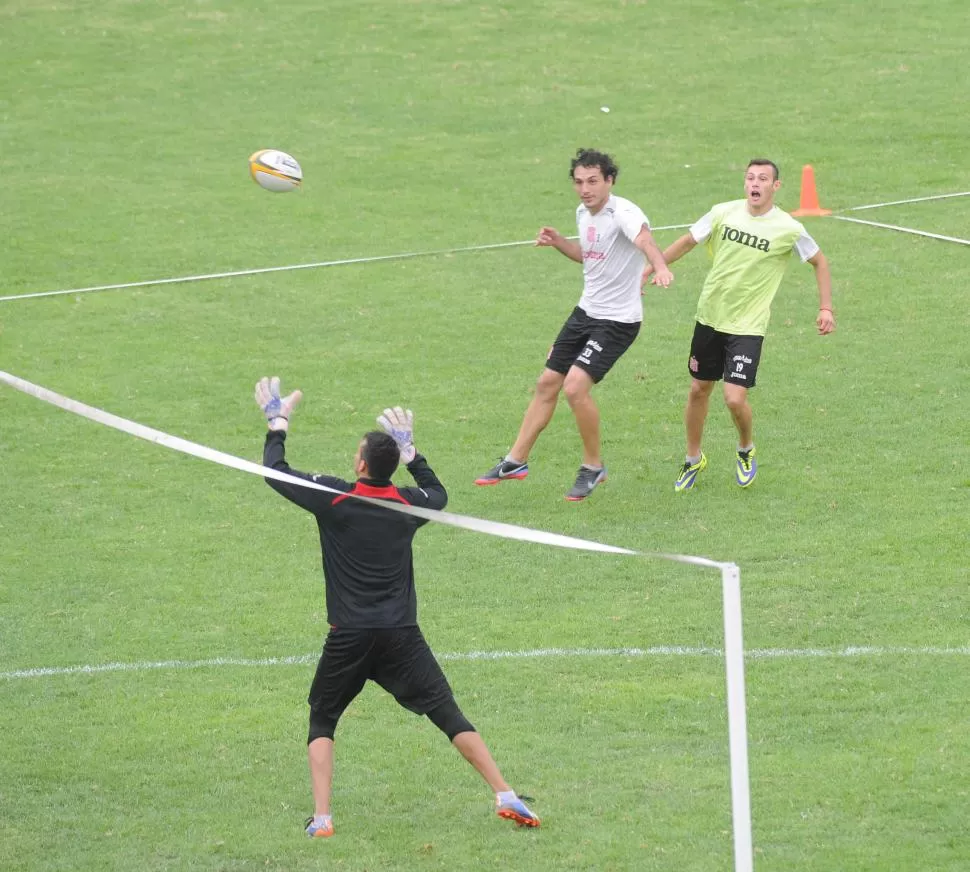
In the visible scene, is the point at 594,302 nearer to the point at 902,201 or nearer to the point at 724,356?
the point at 724,356

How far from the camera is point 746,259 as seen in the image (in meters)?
10.9

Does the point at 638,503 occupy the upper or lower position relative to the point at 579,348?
lower

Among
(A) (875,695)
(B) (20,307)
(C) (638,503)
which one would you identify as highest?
(A) (875,695)

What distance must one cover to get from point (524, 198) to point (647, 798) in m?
13.1

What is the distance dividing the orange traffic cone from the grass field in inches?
23.7

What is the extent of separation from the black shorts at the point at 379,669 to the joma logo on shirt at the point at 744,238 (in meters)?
5.00

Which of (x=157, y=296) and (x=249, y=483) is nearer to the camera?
(x=249, y=483)

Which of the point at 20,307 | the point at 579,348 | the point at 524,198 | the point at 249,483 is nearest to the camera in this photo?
the point at 579,348

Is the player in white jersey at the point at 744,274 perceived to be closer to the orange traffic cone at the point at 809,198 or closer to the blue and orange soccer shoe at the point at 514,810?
the blue and orange soccer shoe at the point at 514,810

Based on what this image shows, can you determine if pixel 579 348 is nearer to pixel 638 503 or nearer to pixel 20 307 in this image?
pixel 638 503

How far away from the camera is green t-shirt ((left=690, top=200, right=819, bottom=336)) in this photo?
10.8 metres

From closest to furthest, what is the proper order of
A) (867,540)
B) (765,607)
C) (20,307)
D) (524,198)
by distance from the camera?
(765,607) → (867,540) → (20,307) → (524,198)

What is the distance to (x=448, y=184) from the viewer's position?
66.1 feet

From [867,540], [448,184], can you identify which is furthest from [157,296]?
[867,540]
